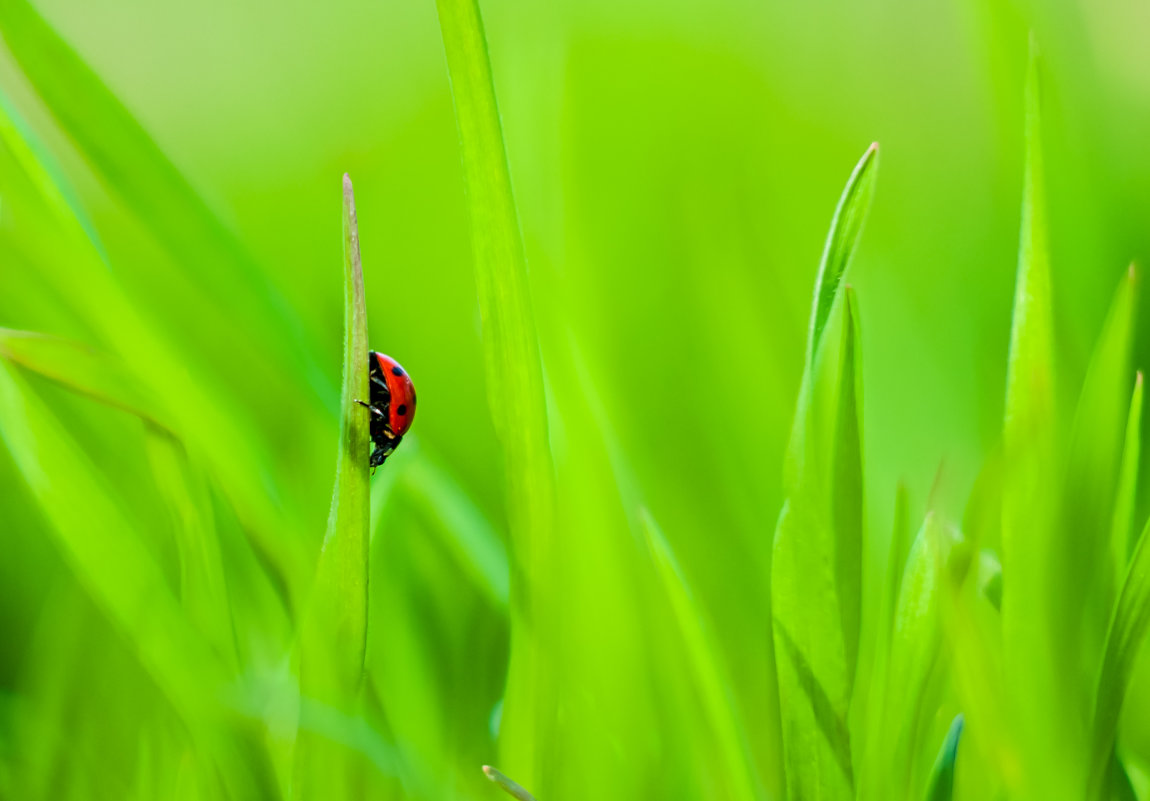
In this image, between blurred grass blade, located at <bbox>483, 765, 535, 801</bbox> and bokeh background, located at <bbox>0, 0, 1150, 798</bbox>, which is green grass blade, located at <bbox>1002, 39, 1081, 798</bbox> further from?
blurred grass blade, located at <bbox>483, 765, 535, 801</bbox>

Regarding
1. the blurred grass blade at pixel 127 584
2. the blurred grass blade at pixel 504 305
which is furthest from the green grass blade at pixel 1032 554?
the blurred grass blade at pixel 127 584

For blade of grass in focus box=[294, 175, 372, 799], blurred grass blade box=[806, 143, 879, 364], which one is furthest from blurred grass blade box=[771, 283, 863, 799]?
blade of grass in focus box=[294, 175, 372, 799]

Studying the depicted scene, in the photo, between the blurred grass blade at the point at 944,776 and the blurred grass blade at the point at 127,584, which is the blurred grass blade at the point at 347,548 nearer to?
the blurred grass blade at the point at 127,584

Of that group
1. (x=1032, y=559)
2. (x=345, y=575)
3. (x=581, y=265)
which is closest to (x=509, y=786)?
(x=345, y=575)

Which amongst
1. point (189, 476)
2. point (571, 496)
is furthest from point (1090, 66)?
point (189, 476)

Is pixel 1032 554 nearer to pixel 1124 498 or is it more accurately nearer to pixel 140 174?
pixel 1124 498
